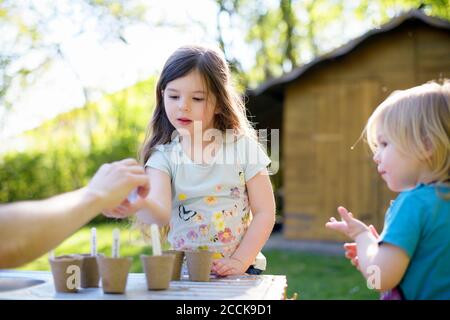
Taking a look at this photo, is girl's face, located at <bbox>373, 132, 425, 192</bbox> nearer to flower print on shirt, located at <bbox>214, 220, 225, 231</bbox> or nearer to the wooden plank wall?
flower print on shirt, located at <bbox>214, 220, 225, 231</bbox>

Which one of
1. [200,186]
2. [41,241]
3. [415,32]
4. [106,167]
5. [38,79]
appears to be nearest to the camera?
[41,241]

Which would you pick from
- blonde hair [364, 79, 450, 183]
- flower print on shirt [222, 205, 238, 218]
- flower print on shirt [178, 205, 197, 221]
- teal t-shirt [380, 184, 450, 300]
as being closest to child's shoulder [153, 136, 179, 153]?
flower print on shirt [178, 205, 197, 221]

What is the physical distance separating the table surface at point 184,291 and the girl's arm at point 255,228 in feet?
0.55

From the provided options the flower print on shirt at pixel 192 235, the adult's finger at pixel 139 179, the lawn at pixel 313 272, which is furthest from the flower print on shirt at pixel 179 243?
the lawn at pixel 313 272

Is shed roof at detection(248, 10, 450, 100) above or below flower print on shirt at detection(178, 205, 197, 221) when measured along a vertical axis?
above

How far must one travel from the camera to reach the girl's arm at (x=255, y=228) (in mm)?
2123

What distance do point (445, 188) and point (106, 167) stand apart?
3.05 ft

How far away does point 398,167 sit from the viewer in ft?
5.50

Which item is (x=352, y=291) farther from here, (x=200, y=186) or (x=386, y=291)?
(x=386, y=291)

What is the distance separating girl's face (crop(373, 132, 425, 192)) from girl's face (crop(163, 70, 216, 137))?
3.04 ft

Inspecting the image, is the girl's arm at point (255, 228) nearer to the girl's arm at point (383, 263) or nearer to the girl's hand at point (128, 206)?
the girl's hand at point (128, 206)

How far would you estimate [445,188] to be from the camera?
159 centimetres

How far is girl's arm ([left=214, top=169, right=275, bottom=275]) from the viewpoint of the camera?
6.97ft
